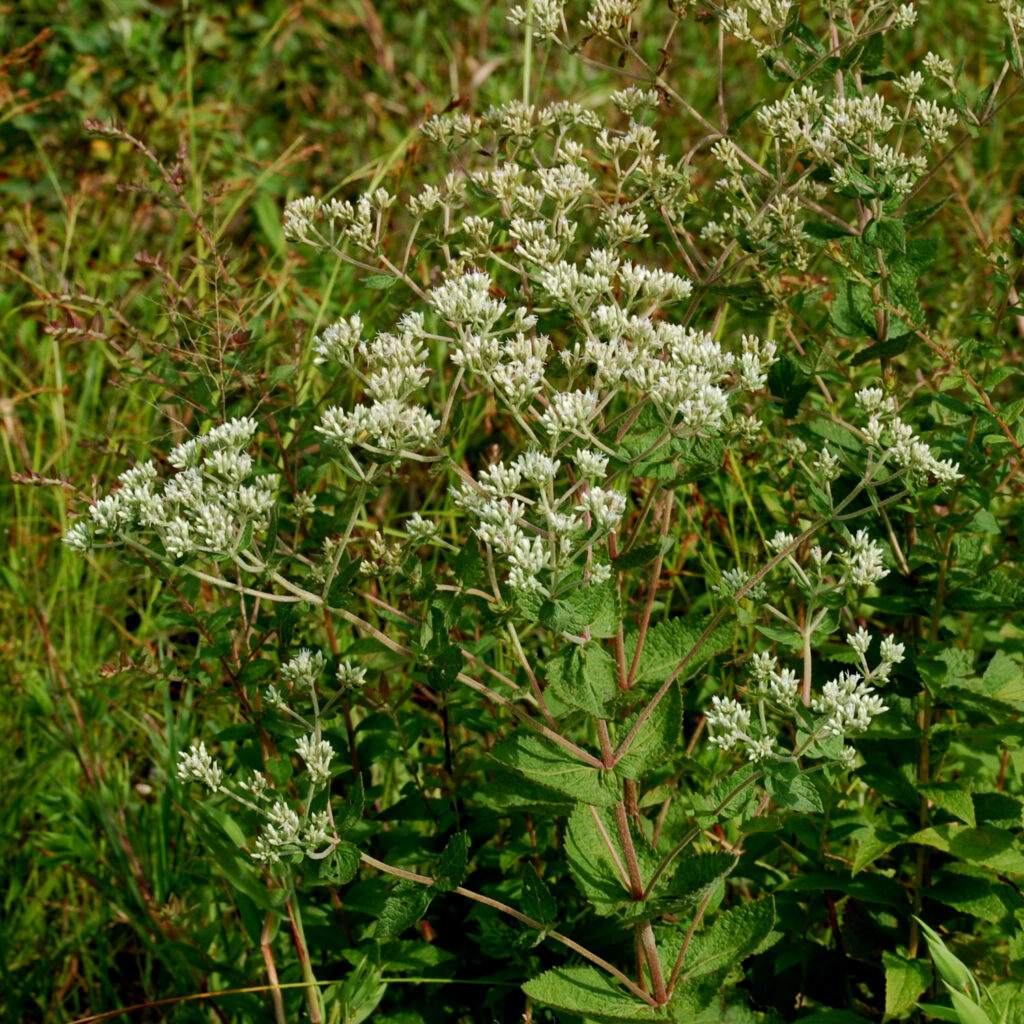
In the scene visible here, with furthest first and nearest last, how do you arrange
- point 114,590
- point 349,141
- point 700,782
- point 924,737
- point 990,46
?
point 349,141 → point 990,46 → point 114,590 → point 700,782 → point 924,737

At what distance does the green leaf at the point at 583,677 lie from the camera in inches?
84.1

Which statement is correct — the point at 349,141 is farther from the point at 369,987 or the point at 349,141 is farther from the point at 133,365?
the point at 369,987

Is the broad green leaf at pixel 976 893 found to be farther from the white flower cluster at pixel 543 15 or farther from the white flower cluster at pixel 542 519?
the white flower cluster at pixel 543 15

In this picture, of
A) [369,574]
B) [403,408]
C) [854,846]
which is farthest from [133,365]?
[854,846]

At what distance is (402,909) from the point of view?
7.30 feet

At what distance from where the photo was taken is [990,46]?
19.5 ft

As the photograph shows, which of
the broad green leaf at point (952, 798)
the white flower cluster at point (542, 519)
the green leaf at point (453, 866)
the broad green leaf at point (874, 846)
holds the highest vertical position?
the white flower cluster at point (542, 519)

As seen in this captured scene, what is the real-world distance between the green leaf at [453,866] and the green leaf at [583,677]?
32 cm

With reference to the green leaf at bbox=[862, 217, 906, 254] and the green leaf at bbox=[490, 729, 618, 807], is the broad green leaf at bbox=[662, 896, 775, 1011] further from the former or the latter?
the green leaf at bbox=[862, 217, 906, 254]

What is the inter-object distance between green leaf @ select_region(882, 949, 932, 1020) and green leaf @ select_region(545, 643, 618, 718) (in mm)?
891

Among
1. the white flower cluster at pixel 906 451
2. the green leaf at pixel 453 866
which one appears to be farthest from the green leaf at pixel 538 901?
the white flower cluster at pixel 906 451

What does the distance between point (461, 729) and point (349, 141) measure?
385 centimetres

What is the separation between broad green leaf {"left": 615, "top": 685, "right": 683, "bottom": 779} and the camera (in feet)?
7.26

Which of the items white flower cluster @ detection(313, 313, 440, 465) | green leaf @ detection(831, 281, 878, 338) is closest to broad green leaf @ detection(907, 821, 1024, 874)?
green leaf @ detection(831, 281, 878, 338)
